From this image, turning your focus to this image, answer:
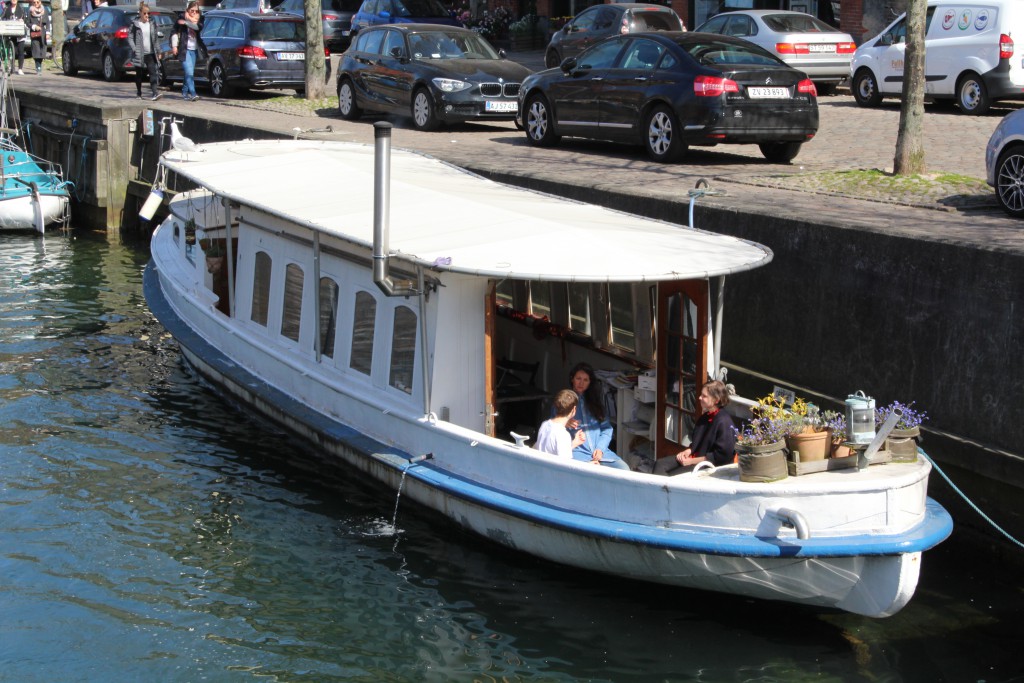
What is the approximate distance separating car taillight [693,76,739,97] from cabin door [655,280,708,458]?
6717 millimetres

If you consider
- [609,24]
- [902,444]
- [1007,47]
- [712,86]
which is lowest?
[902,444]

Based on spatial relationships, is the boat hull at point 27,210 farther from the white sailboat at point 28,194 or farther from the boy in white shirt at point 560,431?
the boy in white shirt at point 560,431

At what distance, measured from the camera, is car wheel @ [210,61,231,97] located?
2595cm

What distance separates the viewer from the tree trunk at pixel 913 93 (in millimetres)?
13883

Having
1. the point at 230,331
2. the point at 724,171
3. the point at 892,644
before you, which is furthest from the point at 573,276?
the point at 724,171

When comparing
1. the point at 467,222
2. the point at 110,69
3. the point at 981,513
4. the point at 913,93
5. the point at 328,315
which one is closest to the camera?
the point at 981,513

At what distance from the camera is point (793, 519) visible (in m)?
8.06

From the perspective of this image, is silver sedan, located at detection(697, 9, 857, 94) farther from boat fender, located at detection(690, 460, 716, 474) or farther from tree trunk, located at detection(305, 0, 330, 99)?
boat fender, located at detection(690, 460, 716, 474)

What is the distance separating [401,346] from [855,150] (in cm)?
941

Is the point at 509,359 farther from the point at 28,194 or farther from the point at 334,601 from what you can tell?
the point at 28,194

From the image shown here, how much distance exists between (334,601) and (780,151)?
9.95m

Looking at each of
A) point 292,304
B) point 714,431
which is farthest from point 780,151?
point 714,431

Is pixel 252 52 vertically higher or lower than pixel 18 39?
lower

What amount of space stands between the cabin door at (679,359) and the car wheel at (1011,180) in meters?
4.19
